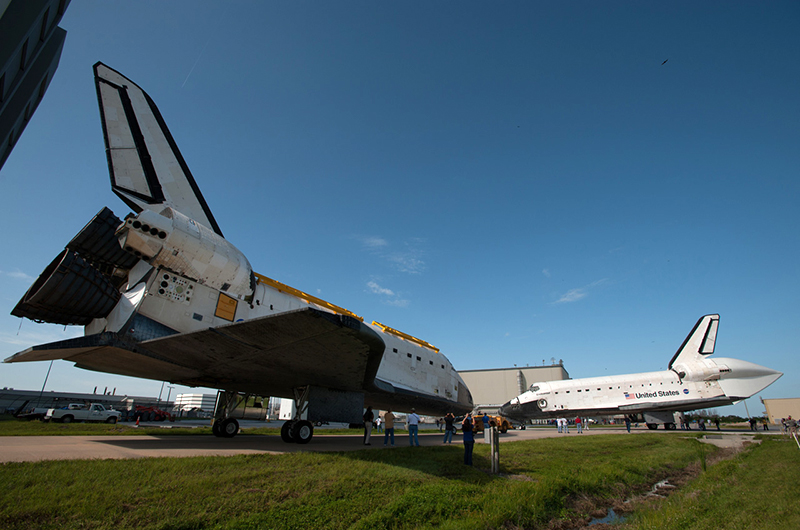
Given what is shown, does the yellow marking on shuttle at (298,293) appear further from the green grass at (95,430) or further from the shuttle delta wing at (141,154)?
the green grass at (95,430)

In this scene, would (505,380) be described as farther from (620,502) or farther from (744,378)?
(620,502)

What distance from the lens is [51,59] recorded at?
287 centimetres

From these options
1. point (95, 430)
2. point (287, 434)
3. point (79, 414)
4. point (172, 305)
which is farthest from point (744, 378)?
point (79, 414)

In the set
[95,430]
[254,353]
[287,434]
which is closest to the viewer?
[254,353]

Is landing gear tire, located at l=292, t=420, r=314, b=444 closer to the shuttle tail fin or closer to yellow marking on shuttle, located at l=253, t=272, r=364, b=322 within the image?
yellow marking on shuttle, located at l=253, t=272, r=364, b=322

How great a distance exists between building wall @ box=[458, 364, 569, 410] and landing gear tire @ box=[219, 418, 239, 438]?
5053 centimetres

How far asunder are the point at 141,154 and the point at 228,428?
913cm

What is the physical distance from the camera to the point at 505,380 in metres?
60.8

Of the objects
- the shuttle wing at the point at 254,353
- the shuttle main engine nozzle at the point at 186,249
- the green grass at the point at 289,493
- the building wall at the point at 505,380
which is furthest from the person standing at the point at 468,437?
the building wall at the point at 505,380

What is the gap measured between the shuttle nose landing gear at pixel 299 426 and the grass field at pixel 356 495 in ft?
8.28

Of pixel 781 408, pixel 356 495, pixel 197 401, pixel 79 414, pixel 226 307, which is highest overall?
pixel 226 307

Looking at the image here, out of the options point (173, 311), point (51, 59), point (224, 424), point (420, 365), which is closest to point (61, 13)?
point (51, 59)

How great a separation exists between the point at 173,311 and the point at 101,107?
5986 mm

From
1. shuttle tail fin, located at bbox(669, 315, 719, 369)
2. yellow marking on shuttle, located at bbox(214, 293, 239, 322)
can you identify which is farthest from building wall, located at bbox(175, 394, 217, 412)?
shuttle tail fin, located at bbox(669, 315, 719, 369)
